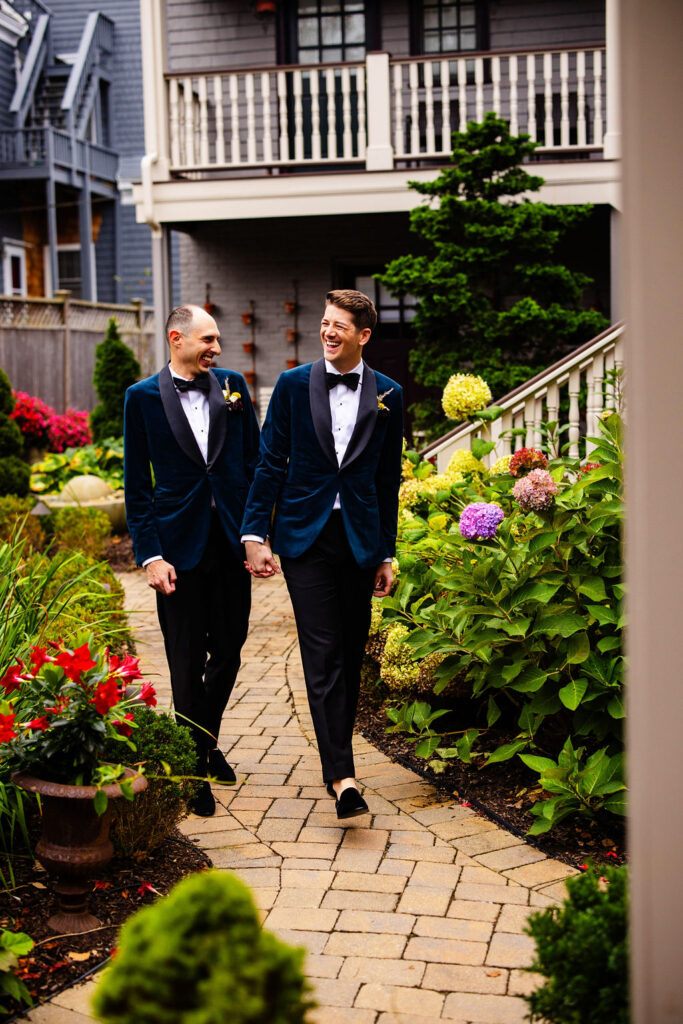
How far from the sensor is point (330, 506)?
4.06 m

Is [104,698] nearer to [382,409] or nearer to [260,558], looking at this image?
[260,558]

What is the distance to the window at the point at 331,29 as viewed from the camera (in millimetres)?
12758

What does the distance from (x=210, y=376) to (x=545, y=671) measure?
5.78 feet

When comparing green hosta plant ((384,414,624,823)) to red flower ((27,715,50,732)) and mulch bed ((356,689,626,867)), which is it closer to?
mulch bed ((356,689,626,867))

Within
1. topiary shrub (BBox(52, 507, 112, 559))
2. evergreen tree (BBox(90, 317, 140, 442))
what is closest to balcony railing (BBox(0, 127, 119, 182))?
evergreen tree (BBox(90, 317, 140, 442))

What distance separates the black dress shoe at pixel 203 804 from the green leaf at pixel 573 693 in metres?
1.41

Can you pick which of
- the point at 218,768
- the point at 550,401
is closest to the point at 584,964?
the point at 218,768

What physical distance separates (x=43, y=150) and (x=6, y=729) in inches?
763

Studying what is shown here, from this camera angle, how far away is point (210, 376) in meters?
4.32

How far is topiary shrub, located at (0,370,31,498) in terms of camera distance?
30.6 feet

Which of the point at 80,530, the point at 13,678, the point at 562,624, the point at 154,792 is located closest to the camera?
the point at 13,678

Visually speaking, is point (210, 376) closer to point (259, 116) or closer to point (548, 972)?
point (548, 972)

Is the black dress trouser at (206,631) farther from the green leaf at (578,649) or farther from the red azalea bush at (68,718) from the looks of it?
the green leaf at (578,649)

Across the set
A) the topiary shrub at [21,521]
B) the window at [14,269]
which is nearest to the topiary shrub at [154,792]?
the topiary shrub at [21,521]
